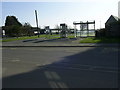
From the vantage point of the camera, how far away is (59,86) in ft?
17.9

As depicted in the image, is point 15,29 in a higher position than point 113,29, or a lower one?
higher

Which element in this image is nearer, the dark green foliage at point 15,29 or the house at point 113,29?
the house at point 113,29

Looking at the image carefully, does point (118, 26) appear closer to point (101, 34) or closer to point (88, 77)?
point (101, 34)

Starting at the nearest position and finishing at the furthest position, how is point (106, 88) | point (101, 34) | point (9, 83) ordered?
point (106, 88) → point (9, 83) → point (101, 34)

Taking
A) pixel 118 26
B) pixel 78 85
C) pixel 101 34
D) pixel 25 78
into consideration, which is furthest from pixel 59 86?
pixel 101 34

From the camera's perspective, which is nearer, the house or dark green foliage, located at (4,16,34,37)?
the house

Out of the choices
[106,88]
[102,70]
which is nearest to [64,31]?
[102,70]

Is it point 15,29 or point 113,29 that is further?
point 15,29

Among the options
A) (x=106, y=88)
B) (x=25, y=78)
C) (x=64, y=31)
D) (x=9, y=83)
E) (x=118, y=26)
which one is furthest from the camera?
(x=64, y=31)

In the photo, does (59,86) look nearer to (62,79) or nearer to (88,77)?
(62,79)

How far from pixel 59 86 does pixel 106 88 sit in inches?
61.8

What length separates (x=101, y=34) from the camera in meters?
33.3

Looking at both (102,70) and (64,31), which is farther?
(64,31)

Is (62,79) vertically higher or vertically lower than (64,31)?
lower
